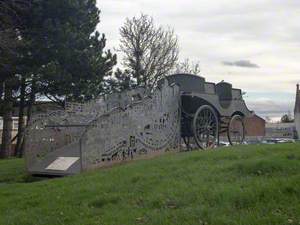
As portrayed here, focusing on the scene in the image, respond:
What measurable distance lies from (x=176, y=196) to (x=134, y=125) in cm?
841

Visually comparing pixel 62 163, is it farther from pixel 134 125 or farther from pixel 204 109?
pixel 204 109

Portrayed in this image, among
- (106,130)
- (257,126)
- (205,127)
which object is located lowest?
(106,130)

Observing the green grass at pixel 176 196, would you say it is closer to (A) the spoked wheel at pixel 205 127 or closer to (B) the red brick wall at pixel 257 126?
(A) the spoked wheel at pixel 205 127

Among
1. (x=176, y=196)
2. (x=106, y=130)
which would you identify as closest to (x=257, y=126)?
(x=106, y=130)

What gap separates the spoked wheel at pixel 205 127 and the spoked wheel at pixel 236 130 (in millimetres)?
1585

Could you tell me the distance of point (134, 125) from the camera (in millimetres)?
16266

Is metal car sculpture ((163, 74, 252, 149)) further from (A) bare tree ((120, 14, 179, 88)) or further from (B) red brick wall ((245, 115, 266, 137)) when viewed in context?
(B) red brick wall ((245, 115, 266, 137))

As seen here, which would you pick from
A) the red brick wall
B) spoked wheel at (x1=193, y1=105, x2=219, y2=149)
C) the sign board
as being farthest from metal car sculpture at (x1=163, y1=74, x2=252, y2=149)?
the red brick wall

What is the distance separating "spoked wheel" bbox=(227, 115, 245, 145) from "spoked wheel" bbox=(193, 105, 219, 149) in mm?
1585

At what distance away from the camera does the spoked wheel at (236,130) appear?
71.4ft

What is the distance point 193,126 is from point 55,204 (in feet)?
34.8

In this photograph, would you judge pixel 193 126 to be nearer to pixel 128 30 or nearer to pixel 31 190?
pixel 31 190

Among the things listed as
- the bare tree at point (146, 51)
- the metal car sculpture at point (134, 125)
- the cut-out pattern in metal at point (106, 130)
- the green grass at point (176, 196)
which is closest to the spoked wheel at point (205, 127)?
the metal car sculpture at point (134, 125)

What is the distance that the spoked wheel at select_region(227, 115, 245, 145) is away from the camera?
71.4 feet
